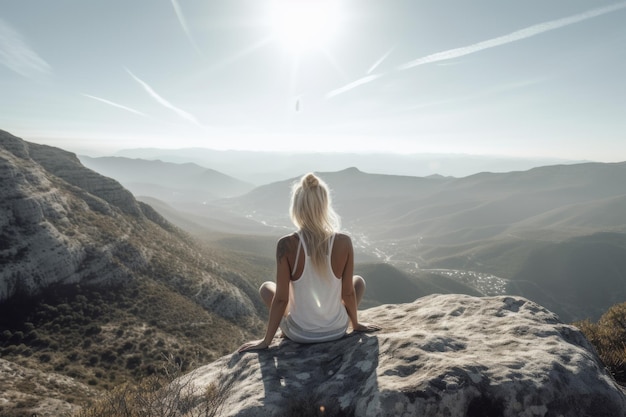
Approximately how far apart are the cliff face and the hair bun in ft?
176

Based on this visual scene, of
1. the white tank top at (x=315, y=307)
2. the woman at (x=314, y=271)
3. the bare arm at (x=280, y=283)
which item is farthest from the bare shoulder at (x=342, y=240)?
the bare arm at (x=280, y=283)

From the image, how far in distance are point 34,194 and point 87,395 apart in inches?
1490

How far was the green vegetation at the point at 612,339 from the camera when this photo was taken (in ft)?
25.1

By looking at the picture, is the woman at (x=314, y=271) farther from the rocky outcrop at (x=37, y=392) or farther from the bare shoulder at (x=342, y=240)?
the rocky outcrop at (x=37, y=392)

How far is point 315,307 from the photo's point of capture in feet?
19.8

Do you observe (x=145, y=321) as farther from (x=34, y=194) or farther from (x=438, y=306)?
(x=438, y=306)

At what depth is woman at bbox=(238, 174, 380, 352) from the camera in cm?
551

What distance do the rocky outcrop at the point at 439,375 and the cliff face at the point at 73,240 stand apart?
52.5 meters

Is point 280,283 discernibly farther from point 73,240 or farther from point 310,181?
point 73,240

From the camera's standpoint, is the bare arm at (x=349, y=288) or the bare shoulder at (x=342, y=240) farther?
the bare arm at (x=349, y=288)

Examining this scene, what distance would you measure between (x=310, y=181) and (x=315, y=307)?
2.50 meters

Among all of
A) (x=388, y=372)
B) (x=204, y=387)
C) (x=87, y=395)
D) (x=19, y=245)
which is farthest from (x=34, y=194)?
(x=388, y=372)

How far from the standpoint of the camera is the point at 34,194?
49.4m

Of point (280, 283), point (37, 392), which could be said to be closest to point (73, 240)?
point (37, 392)
